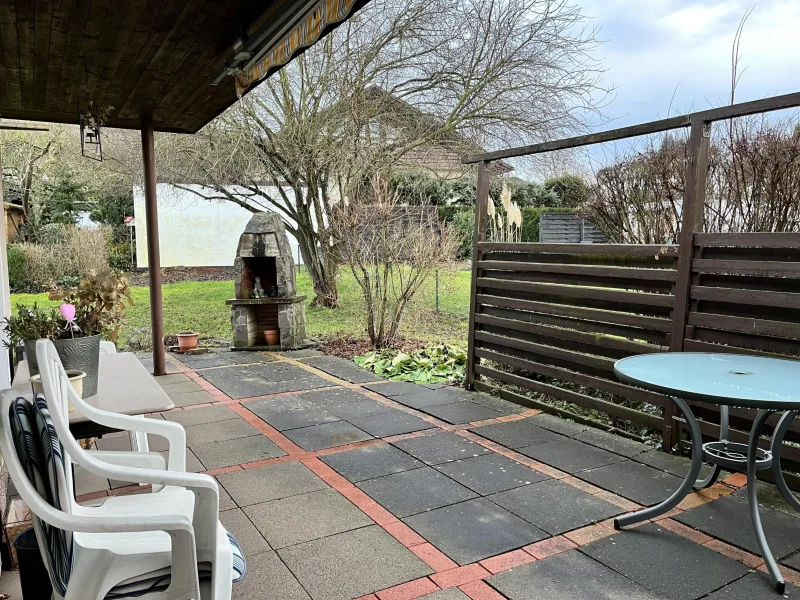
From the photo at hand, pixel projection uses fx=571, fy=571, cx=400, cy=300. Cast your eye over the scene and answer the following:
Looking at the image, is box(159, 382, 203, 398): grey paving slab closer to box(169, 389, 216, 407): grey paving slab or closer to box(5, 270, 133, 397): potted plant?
box(169, 389, 216, 407): grey paving slab

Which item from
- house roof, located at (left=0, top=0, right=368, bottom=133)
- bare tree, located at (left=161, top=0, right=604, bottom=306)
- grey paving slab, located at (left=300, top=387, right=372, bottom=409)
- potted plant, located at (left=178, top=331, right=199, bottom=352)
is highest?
bare tree, located at (left=161, top=0, right=604, bottom=306)

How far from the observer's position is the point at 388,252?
6.75 meters

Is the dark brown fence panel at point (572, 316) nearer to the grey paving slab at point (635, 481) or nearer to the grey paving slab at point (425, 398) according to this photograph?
the grey paving slab at point (425, 398)

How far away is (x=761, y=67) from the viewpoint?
3.98m

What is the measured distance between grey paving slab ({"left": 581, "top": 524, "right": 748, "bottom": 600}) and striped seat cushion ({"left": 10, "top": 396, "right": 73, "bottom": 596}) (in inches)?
76.6

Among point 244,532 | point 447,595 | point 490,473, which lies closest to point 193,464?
point 244,532

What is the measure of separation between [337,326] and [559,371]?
4626 mm

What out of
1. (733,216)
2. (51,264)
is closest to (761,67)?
(733,216)

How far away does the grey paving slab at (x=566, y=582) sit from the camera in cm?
211

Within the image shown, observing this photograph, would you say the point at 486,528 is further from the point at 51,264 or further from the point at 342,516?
the point at 51,264

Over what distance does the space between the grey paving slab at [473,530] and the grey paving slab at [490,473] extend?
213 millimetres

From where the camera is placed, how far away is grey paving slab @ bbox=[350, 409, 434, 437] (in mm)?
4004

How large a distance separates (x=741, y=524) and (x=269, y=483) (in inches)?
92.3

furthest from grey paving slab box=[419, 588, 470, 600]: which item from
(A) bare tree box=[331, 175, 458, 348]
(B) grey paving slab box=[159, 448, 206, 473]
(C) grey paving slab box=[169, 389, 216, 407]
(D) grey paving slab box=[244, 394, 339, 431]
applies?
(A) bare tree box=[331, 175, 458, 348]
